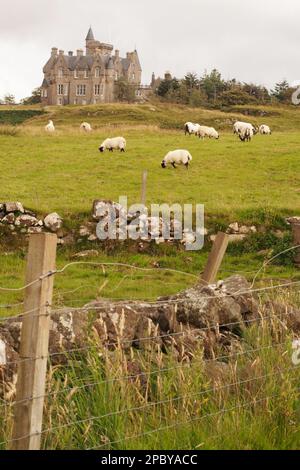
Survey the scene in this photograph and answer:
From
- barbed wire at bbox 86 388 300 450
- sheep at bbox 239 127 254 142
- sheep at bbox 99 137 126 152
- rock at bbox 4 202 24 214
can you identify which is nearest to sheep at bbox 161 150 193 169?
sheep at bbox 99 137 126 152

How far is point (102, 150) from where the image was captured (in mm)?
35219

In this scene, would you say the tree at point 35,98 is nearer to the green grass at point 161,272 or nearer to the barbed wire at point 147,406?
the green grass at point 161,272

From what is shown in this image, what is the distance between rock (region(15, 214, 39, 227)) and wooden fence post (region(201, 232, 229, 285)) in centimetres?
1105

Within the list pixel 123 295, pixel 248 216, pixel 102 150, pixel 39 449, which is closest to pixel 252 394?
pixel 39 449

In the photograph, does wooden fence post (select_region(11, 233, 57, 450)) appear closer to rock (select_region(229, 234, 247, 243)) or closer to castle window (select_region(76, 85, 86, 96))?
rock (select_region(229, 234, 247, 243))

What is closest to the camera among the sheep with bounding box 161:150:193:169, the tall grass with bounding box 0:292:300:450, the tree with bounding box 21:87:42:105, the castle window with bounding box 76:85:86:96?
the tall grass with bounding box 0:292:300:450

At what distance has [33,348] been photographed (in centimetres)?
522

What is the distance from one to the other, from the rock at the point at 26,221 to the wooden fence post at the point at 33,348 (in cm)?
1570

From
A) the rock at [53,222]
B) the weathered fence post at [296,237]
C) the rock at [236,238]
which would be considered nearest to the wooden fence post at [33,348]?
the weathered fence post at [296,237]

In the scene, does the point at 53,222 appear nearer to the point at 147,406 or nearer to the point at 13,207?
the point at 13,207

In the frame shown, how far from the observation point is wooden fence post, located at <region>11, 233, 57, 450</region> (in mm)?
5195

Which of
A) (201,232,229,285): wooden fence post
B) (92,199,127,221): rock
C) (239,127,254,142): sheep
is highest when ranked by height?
(239,127,254,142): sheep

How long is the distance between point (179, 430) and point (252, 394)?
0.99 m

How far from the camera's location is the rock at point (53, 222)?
2081 centimetres
